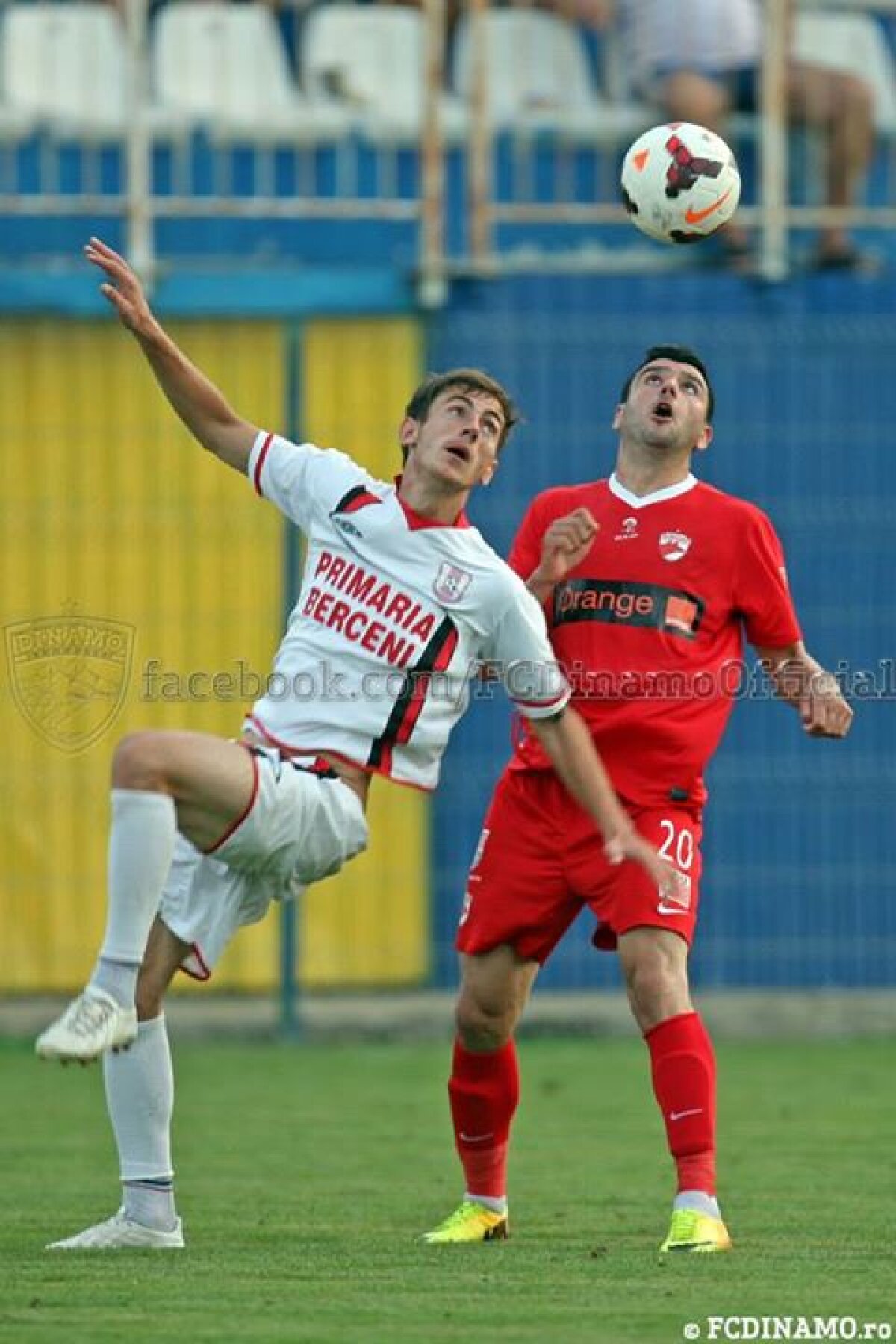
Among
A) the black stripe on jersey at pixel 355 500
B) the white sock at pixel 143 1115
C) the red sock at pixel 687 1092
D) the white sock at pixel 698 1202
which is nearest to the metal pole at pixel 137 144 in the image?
the black stripe on jersey at pixel 355 500

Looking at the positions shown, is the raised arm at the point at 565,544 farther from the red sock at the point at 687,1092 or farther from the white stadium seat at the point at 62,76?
the white stadium seat at the point at 62,76

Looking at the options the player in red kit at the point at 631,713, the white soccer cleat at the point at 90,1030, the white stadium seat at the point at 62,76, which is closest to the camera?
the white soccer cleat at the point at 90,1030

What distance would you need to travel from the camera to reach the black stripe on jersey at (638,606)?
7.36 metres

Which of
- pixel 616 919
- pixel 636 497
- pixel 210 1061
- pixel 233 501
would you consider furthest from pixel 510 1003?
pixel 233 501

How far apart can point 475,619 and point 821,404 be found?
6.34 metres

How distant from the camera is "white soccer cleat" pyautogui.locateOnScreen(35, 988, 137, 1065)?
6.09 metres

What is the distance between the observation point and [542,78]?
14.0m

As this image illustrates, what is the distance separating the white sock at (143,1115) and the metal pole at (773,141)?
24.0ft

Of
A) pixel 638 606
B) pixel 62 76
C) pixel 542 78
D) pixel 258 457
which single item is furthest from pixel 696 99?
pixel 258 457

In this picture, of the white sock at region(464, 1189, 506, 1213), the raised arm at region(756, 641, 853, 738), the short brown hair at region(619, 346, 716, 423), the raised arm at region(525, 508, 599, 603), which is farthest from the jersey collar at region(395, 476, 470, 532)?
the white sock at region(464, 1189, 506, 1213)

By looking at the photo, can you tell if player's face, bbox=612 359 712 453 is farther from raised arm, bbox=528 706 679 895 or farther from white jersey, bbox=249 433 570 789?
raised arm, bbox=528 706 679 895

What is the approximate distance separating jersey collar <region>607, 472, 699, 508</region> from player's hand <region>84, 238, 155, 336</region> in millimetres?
1395

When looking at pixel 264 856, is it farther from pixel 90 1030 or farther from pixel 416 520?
pixel 416 520

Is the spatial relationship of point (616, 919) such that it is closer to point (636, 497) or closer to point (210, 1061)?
point (636, 497)
